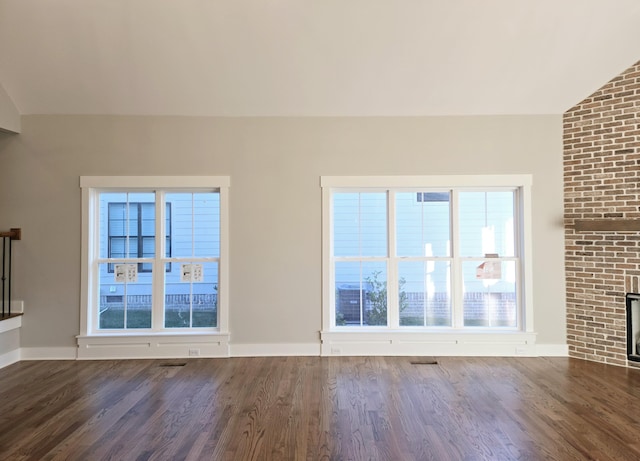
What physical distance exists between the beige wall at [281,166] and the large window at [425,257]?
283 millimetres

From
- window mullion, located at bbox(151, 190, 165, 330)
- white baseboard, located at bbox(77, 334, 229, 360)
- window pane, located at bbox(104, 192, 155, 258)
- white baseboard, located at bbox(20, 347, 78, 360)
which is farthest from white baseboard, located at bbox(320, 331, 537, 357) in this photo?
white baseboard, located at bbox(20, 347, 78, 360)

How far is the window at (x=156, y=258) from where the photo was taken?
4742mm

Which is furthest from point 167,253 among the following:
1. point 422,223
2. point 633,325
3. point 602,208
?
point 633,325

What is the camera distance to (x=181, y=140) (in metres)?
4.71

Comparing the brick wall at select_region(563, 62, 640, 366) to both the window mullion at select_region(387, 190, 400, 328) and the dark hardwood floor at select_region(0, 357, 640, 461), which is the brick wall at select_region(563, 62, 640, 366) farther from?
the window mullion at select_region(387, 190, 400, 328)

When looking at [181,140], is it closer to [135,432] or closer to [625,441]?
[135,432]

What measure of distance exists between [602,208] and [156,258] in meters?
5.46

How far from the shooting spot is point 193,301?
4.79 m

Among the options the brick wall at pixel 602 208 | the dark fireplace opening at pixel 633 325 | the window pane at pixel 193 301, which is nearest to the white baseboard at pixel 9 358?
the window pane at pixel 193 301

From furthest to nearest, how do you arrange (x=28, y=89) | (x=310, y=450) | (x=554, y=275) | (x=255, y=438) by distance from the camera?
1. (x=554, y=275)
2. (x=28, y=89)
3. (x=255, y=438)
4. (x=310, y=450)

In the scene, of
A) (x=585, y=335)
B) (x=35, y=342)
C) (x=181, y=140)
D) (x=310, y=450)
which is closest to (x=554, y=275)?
(x=585, y=335)

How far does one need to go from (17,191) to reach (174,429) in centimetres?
370

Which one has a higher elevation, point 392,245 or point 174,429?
point 392,245

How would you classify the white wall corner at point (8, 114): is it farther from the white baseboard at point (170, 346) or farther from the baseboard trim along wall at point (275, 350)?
the white baseboard at point (170, 346)
